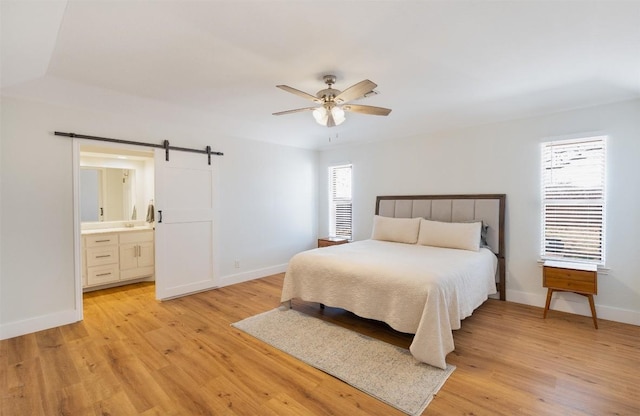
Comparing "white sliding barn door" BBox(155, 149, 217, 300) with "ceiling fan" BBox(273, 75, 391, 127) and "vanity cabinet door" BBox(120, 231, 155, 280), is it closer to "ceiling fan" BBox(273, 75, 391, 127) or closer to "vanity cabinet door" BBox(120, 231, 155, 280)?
"vanity cabinet door" BBox(120, 231, 155, 280)

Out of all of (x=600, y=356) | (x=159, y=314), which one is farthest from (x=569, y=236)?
(x=159, y=314)

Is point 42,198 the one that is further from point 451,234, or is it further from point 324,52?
point 451,234

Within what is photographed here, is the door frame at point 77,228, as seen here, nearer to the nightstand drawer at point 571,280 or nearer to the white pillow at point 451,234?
the white pillow at point 451,234

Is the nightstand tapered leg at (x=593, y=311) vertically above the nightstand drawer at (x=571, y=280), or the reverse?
the nightstand drawer at (x=571, y=280)

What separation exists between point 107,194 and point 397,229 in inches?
191

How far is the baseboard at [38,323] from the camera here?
9.43 feet

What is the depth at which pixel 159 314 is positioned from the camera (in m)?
3.49

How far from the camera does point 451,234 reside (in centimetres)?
382

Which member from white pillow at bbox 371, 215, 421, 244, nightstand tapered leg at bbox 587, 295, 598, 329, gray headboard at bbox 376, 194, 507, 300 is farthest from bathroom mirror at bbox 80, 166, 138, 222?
nightstand tapered leg at bbox 587, 295, 598, 329

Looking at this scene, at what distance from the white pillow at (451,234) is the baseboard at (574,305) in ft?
2.95

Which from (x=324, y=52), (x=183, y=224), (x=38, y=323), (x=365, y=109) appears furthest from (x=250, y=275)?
(x=324, y=52)

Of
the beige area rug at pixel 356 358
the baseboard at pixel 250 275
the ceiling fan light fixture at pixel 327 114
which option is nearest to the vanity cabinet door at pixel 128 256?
the baseboard at pixel 250 275

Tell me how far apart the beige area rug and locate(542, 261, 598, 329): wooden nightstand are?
5.71 feet

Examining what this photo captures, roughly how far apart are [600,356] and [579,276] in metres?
0.84
